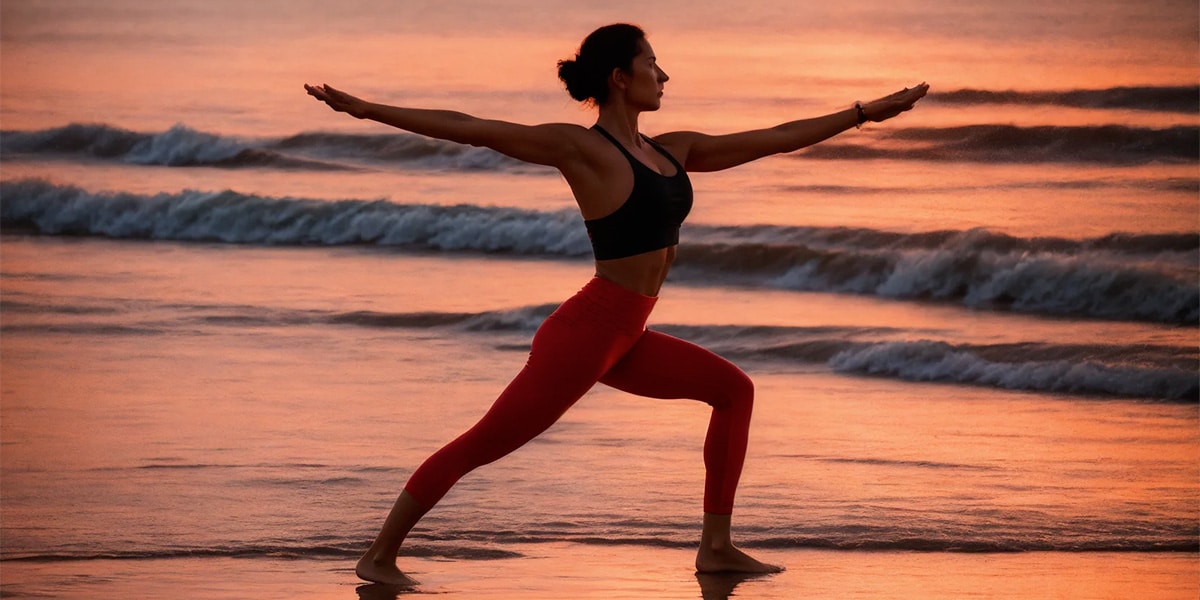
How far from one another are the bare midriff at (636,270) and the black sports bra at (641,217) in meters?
0.02

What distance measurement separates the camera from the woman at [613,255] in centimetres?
438

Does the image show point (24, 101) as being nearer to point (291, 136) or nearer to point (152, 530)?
point (291, 136)

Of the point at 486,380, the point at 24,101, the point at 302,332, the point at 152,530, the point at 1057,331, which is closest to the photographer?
the point at 152,530

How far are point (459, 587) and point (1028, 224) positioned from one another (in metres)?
8.17

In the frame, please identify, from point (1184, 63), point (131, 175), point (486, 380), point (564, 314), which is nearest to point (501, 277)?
point (486, 380)

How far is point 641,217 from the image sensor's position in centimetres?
439

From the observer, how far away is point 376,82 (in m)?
16.5

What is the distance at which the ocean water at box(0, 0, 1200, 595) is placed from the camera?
5453mm

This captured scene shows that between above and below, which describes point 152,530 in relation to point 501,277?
below

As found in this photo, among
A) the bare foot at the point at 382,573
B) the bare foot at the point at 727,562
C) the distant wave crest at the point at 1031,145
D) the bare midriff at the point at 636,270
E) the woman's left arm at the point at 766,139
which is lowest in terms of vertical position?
the bare foot at the point at 382,573

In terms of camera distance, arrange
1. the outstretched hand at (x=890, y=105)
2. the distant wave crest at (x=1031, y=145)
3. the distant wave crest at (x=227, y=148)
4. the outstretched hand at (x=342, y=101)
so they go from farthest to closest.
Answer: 1. the distant wave crest at (x=227, y=148)
2. the distant wave crest at (x=1031, y=145)
3. the outstretched hand at (x=890, y=105)
4. the outstretched hand at (x=342, y=101)

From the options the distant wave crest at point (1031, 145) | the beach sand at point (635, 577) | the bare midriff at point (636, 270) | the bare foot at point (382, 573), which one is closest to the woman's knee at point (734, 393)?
the bare midriff at point (636, 270)

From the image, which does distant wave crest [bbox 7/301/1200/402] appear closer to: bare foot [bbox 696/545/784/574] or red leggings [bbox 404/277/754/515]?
bare foot [bbox 696/545/784/574]

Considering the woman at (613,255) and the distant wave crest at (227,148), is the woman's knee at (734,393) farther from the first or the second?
the distant wave crest at (227,148)
